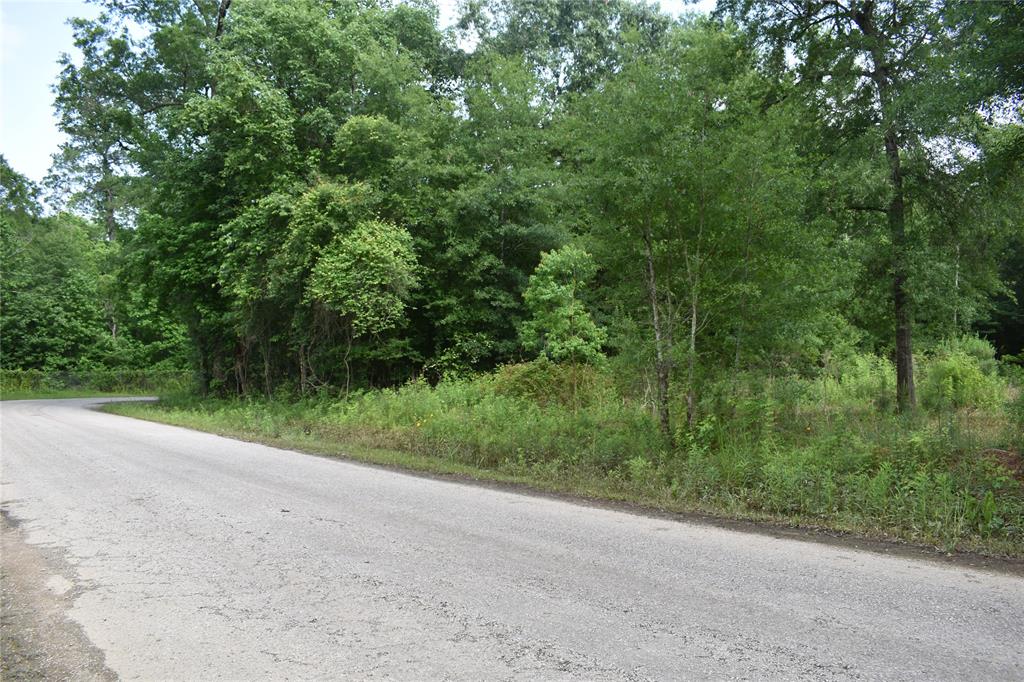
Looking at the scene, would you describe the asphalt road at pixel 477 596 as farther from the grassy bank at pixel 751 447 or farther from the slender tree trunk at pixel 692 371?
the slender tree trunk at pixel 692 371

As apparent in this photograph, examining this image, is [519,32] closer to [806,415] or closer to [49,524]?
[806,415]

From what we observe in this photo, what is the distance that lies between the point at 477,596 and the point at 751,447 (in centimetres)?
550

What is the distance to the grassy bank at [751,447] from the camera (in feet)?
23.5

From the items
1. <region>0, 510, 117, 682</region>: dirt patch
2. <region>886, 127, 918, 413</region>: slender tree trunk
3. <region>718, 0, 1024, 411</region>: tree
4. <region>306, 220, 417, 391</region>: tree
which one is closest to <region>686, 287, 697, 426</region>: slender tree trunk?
<region>718, 0, 1024, 411</region>: tree

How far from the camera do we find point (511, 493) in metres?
9.30

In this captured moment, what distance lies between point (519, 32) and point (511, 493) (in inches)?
1067

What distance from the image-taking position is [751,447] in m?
9.21

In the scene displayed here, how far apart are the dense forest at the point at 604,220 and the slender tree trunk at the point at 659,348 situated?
38 millimetres

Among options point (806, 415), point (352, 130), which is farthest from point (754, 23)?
point (352, 130)

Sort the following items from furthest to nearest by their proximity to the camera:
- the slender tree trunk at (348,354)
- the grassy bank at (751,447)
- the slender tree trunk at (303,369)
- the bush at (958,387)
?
the slender tree trunk at (303,369)
the slender tree trunk at (348,354)
the bush at (958,387)
the grassy bank at (751,447)

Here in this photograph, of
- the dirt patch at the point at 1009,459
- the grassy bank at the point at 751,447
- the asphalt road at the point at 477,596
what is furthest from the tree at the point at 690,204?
the asphalt road at the point at 477,596

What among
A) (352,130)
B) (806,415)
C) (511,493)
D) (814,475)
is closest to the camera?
(814,475)

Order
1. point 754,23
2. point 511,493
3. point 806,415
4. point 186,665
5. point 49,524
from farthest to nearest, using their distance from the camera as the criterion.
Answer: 1. point 754,23
2. point 806,415
3. point 511,493
4. point 49,524
5. point 186,665

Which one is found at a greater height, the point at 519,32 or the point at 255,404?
the point at 519,32
